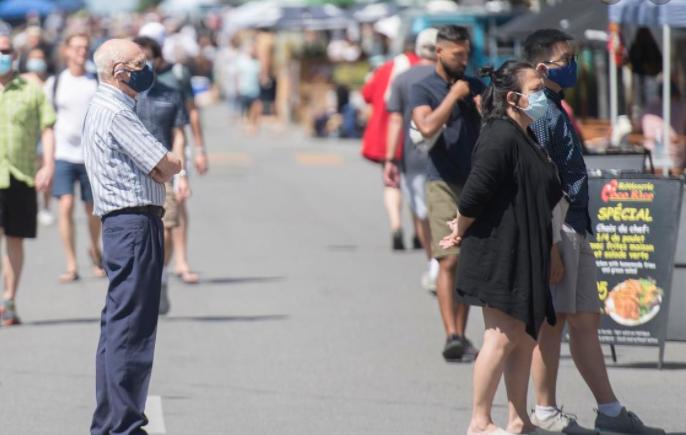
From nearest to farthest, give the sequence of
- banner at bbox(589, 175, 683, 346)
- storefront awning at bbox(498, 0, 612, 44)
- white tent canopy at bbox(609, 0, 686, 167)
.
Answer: banner at bbox(589, 175, 683, 346) → white tent canopy at bbox(609, 0, 686, 167) → storefront awning at bbox(498, 0, 612, 44)

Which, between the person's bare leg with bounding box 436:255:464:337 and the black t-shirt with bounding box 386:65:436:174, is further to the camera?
the black t-shirt with bounding box 386:65:436:174

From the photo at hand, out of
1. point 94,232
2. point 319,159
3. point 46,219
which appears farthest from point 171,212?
point 319,159

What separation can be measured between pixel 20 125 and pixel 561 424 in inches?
182

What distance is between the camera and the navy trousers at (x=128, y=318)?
581 cm

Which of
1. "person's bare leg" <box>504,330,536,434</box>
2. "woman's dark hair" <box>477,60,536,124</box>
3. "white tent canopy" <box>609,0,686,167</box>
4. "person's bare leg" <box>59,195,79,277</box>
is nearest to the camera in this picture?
Answer: "woman's dark hair" <box>477,60,536,124</box>

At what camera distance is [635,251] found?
7.58 m

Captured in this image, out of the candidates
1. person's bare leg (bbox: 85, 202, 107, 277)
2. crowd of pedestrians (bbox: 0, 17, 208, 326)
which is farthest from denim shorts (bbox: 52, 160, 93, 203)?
person's bare leg (bbox: 85, 202, 107, 277)

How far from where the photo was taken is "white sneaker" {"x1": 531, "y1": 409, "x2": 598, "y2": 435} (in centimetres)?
625

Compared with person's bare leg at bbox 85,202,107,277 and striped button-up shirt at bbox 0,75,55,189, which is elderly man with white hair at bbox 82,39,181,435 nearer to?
striped button-up shirt at bbox 0,75,55,189

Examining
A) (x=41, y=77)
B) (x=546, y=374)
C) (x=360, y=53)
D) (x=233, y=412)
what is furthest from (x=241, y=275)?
(x=360, y=53)

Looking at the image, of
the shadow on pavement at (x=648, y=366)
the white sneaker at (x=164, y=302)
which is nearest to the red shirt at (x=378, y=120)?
the white sneaker at (x=164, y=302)

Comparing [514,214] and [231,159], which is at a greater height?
[514,214]

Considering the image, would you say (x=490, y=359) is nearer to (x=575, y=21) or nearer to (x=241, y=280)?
(x=241, y=280)

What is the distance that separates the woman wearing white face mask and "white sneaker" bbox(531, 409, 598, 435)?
18.3 inches
